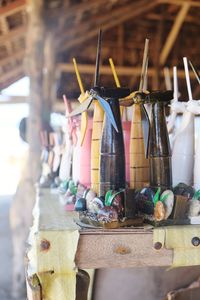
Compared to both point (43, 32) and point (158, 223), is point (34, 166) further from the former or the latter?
point (158, 223)

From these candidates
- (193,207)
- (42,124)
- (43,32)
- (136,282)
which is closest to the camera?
(193,207)

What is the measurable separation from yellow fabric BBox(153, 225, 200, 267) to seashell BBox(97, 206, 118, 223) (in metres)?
0.09

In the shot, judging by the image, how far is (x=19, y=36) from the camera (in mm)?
5215

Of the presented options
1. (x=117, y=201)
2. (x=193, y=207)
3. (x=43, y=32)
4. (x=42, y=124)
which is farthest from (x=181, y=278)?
(x=43, y=32)

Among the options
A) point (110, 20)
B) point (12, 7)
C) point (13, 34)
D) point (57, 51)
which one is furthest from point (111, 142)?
point (110, 20)

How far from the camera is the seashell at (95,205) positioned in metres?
0.82

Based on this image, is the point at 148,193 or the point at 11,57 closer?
the point at 148,193

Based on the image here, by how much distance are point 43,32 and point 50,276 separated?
10.1 ft

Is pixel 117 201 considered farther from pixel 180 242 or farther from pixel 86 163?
pixel 86 163

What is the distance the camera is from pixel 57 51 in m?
5.03

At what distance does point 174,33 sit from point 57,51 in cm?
201

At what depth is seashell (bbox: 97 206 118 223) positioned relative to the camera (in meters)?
0.79

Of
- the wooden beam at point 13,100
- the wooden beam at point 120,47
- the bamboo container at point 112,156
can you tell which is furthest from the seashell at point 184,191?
the wooden beam at point 120,47

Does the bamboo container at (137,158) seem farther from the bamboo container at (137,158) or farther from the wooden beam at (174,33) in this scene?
the wooden beam at (174,33)
